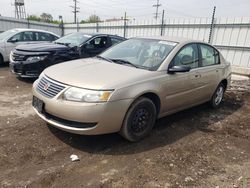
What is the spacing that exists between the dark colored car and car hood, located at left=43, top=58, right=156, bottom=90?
9.68ft

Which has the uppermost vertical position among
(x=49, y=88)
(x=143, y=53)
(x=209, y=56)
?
(x=143, y=53)

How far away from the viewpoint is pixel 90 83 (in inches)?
128

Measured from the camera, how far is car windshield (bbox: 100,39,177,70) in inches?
159

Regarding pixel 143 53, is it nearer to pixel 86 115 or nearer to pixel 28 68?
pixel 86 115

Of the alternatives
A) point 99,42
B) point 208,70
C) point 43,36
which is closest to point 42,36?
point 43,36

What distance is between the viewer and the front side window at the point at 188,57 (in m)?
4.23

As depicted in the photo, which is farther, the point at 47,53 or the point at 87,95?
the point at 47,53

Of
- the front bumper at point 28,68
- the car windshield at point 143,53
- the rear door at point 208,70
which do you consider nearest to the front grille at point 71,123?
the car windshield at point 143,53

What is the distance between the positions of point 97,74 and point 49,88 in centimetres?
71

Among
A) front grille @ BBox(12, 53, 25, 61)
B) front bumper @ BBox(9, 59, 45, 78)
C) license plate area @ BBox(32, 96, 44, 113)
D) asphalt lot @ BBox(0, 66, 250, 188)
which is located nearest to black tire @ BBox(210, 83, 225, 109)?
asphalt lot @ BBox(0, 66, 250, 188)

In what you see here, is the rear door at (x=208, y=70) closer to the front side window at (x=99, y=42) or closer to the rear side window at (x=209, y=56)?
the rear side window at (x=209, y=56)

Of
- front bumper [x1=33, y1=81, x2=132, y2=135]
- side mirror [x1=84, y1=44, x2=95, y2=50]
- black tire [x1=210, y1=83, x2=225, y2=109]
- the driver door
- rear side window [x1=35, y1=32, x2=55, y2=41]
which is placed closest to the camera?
front bumper [x1=33, y1=81, x2=132, y2=135]

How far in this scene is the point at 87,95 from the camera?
313cm

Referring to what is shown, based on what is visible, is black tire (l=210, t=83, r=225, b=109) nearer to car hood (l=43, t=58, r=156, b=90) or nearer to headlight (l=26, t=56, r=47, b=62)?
car hood (l=43, t=58, r=156, b=90)
